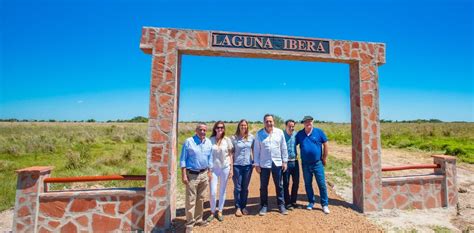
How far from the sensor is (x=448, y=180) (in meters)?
5.96

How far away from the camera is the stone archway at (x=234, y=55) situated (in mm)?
4797

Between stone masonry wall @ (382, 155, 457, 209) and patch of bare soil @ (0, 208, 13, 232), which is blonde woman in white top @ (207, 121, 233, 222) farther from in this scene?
patch of bare soil @ (0, 208, 13, 232)

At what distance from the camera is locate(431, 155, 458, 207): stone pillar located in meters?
5.93

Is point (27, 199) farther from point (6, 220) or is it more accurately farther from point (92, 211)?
point (6, 220)

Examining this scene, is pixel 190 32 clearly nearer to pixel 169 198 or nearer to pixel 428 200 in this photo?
pixel 169 198

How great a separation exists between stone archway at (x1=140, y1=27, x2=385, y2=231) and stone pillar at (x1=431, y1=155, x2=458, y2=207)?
5.49 ft

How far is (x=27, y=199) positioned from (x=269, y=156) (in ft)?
13.5

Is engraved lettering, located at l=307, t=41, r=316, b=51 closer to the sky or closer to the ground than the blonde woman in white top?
closer to the sky

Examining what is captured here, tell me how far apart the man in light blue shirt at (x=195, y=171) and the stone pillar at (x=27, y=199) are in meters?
2.41

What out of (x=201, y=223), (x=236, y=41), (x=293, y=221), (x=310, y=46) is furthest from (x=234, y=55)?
(x=293, y=221)

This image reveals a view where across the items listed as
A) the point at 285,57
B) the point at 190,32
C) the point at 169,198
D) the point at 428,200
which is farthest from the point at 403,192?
the point at 190,32

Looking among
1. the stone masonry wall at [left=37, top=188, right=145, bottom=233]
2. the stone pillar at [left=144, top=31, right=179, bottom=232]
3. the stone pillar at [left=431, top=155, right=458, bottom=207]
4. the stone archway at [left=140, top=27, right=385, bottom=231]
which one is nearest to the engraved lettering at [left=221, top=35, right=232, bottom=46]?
the stone archway at [left=140, top=27, right=385, bottom=231]

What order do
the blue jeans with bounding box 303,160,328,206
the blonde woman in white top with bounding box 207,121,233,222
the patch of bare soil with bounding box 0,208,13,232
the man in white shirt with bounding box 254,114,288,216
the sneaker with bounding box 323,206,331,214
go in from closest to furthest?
the blonde woman in white top with bounding box 207,121,233,222 < the man in white shirt with bounding box 254,114,288,216 < the sneaker with bounding box 323,206,331,214 < the blue jeans with bounding box 303,160,328,206 < the patch of bare soil with bounding box 0,208,13,232

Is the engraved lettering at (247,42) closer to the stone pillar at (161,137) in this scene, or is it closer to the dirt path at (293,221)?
the stone pillar at (161,137)
